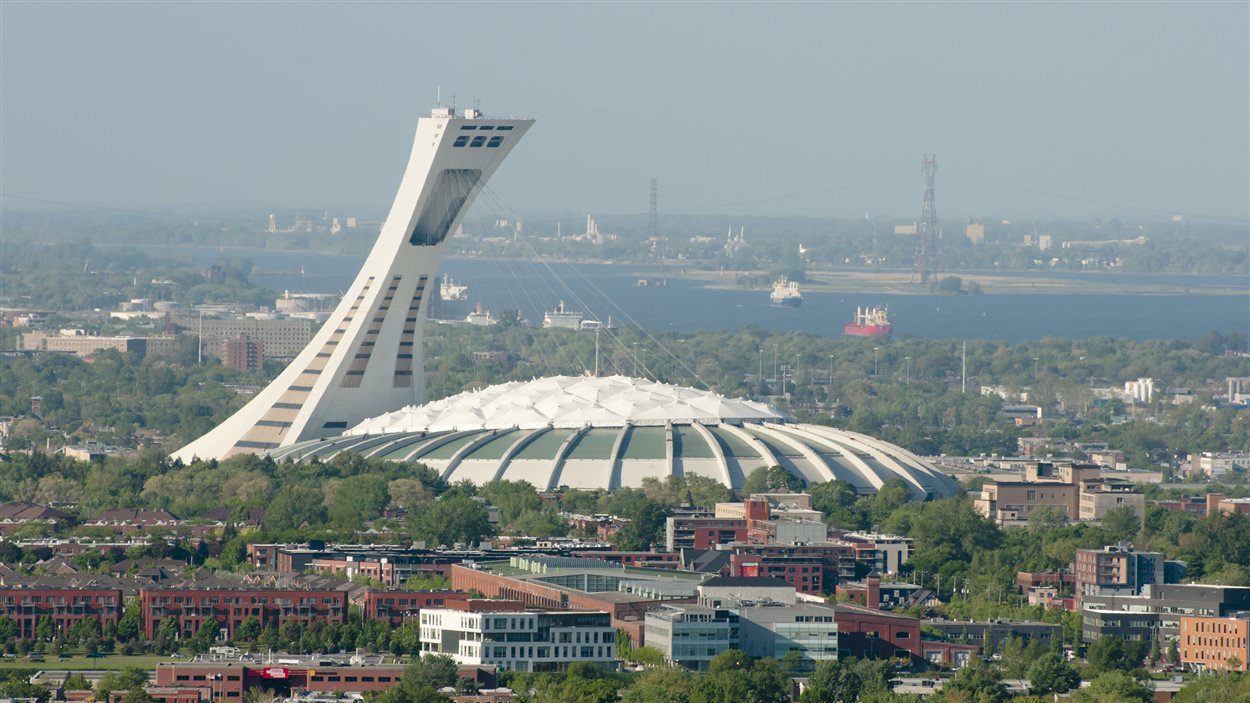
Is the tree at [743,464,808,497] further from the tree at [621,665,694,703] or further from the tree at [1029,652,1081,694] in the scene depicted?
the tree at [621,665,694,703]

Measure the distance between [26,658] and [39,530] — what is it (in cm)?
1662

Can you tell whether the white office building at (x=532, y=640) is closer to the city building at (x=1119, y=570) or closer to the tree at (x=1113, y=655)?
the tree at (x=1113, y=655)

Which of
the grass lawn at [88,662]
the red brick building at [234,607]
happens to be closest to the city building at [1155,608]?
the red brick building at [234,607]

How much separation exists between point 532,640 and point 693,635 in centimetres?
235

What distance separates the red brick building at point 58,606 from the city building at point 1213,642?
1591 centimetres

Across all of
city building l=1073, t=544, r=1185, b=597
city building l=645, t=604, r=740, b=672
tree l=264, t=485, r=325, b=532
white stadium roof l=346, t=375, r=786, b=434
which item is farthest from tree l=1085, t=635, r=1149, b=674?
white stadium roof l=346, t=375, r=786, b=434

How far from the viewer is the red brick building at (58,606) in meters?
59.8

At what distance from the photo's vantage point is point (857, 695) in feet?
171

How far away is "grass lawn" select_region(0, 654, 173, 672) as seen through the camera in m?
55.5

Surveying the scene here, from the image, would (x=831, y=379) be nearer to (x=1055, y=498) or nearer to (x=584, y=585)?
(x=1055, y=498)

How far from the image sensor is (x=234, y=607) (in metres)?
59.9

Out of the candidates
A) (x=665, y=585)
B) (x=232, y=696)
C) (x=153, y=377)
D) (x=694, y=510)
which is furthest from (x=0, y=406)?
(x=232, y=696)

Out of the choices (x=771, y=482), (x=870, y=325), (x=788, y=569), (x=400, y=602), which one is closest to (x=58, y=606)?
(x=400, y=602)

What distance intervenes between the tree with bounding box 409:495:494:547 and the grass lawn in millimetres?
14370
